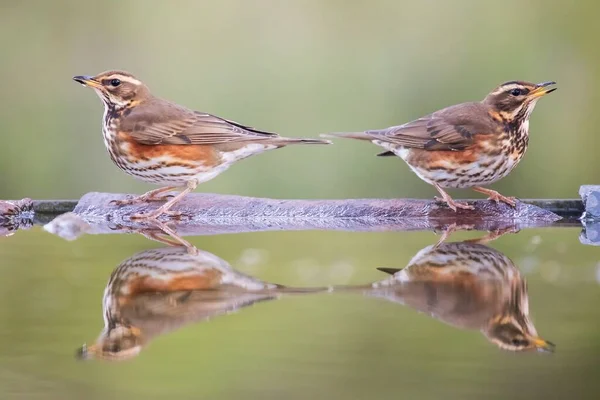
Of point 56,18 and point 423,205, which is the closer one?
point 423,205

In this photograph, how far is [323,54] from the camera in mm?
11648

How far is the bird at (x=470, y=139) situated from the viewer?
7727mm

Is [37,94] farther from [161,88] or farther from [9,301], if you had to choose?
[9,301]

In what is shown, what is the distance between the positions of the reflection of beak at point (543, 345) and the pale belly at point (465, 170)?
4.14 metres

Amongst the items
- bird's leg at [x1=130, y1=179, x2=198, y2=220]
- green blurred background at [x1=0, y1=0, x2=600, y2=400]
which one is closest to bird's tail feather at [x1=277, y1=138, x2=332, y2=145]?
bird's leg at [x1=130, y1=179, x2=198, y2=220]

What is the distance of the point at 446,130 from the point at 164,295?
402cm

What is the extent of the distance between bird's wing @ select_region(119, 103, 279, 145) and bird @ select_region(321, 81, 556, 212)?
727 mm

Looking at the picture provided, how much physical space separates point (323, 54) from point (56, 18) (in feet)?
10.6

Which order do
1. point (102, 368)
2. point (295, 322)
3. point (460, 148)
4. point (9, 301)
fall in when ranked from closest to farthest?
point (102, 368), point (295, 322), point (9, 301), point (460, 148)

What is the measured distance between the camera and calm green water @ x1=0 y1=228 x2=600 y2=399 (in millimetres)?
3080

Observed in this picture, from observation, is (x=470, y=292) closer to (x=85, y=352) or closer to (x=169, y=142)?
(x=85, y=352)

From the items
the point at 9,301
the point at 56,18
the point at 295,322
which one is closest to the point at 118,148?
the point at 9,301

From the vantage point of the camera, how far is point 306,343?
3.64 metres

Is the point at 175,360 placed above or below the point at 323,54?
below
